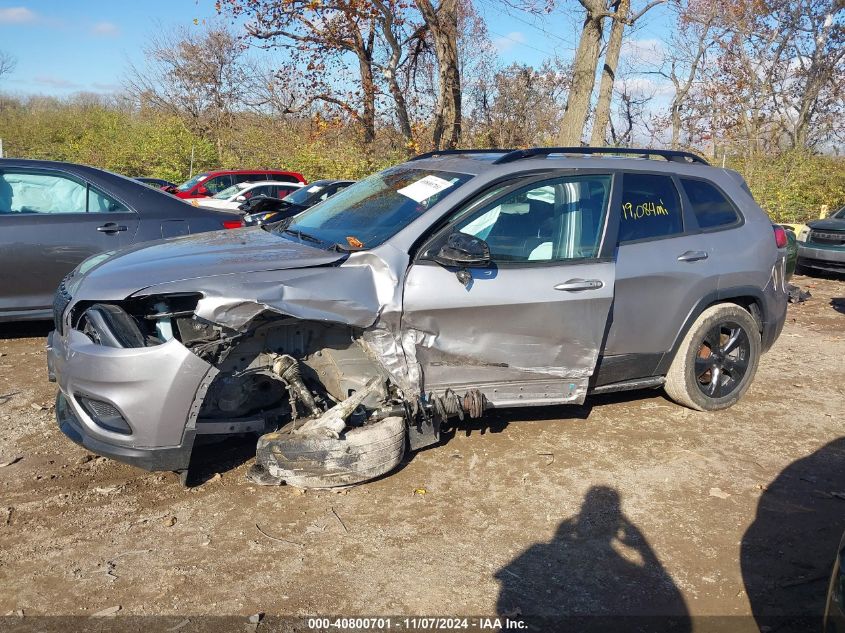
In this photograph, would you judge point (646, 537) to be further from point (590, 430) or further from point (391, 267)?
point (391, 267)

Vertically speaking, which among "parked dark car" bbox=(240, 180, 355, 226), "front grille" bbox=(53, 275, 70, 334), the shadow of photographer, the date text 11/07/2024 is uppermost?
"parked dark car" bbox=(240, 180, 355, 226)

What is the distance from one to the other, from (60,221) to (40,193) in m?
0.37

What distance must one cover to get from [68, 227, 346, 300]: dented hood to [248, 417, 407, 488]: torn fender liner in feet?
3.06

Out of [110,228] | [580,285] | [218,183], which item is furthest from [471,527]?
[218,183]

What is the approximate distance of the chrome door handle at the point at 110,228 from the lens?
20.6 feet

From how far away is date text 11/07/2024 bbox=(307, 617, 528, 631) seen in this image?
9.50 ft

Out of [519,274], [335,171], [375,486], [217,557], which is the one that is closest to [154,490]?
[217,557]

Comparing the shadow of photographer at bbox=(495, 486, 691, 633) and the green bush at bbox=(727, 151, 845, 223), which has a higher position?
the green bush at bbox=(727, 151, 845, 223)

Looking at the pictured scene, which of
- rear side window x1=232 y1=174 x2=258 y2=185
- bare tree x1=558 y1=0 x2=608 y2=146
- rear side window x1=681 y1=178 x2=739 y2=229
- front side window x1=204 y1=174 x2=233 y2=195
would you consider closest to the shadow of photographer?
rear side window x1=681 y1=178 x2=739 y2=229

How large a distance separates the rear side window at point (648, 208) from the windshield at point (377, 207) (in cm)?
114

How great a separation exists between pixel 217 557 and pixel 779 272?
4528 mm

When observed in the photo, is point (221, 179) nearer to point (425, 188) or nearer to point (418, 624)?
point (425, 188)

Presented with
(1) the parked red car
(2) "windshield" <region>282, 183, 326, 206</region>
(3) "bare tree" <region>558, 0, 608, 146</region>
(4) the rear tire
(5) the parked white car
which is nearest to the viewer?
(4) the rear tire

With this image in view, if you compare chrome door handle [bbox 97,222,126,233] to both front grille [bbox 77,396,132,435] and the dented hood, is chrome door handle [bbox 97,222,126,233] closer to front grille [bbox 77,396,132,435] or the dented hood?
the dented hood
